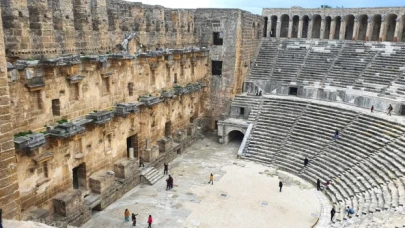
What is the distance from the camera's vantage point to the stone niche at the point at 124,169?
16328 mm

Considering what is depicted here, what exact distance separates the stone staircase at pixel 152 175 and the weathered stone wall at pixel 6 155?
778 cm

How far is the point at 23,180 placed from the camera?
11.8m

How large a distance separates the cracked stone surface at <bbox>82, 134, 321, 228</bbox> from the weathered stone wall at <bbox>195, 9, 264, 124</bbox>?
6491 mm

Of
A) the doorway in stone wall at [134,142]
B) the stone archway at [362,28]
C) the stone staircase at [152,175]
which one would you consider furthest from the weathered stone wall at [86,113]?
the stone archway at [362,28]

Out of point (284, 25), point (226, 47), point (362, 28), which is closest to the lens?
point (226, 47)

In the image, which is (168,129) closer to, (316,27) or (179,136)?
(179,136)

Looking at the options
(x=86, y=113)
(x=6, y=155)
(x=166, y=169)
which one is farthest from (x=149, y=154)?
(x=6, y=155)

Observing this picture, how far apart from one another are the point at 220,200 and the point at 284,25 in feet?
69.4

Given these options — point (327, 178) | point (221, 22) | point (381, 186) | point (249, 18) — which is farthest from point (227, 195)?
point (249, 18)

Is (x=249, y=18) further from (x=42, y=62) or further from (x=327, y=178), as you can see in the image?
(x=42, y=62)

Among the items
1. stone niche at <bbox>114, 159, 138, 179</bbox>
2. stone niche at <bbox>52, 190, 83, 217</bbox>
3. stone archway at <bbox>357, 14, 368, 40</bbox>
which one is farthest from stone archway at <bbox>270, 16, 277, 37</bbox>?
stone niche at <bbox>52, 190, 83, 217</bbox>

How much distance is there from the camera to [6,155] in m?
9.89

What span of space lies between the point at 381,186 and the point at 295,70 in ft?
44.8

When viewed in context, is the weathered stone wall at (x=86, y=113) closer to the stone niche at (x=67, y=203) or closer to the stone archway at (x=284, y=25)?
the stone niche at (x=67, y=203)
